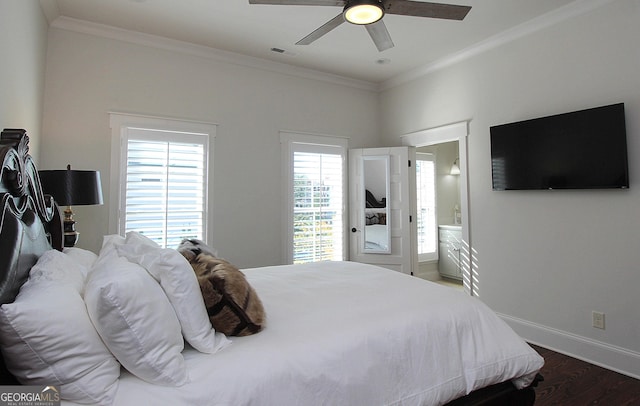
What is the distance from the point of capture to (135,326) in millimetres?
1116

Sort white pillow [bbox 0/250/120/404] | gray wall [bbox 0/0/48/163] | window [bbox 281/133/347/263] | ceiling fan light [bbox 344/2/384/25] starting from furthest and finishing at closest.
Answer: window [bbox 281/133/347/263] < ceiling fan light [bbox 344/2/384/25] < gray wall [bbox 0/0/48/163] < white pillow [bbox 0/250/120/404]

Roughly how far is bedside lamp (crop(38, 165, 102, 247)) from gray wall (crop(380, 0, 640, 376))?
145 inches

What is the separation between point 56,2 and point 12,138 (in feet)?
6.53

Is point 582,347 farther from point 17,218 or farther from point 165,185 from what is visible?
point 165,185

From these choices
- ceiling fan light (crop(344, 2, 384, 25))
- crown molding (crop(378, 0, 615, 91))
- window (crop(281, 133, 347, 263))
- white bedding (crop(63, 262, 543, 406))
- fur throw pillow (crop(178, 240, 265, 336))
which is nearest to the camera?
white bedding (crop(63, 262, 543, 406))

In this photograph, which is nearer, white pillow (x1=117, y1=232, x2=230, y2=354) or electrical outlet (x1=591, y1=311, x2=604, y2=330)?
white pillow (x1=117, y1=232, x2=230, y2=354)

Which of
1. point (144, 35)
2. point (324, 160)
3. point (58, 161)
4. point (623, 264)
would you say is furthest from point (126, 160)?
point (623, 264)

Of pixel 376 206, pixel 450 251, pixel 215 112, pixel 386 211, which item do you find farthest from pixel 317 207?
pixel 450 251

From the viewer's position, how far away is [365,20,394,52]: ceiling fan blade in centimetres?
228

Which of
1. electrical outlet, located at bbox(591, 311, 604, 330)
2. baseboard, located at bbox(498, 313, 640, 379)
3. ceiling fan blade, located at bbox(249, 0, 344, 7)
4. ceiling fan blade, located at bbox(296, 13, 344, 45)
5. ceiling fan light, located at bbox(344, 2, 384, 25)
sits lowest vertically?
baseboard, located at bbox(498, 313, 640, 379)

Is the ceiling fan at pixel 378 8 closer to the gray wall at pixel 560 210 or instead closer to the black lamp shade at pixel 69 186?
the gray wall at pixel 560 210

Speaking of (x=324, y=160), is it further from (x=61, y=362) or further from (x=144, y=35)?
(x=61, y=362)

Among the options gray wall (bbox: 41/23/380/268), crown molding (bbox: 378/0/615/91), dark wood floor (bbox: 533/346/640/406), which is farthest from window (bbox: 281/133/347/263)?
dark wood floor (bbox: 533/346/640/406)

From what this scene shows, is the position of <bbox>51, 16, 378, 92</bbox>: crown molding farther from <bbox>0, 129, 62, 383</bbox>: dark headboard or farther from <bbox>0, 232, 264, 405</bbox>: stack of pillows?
<bbox>0, 232, 264, 405</bbox>: stack of pillows
